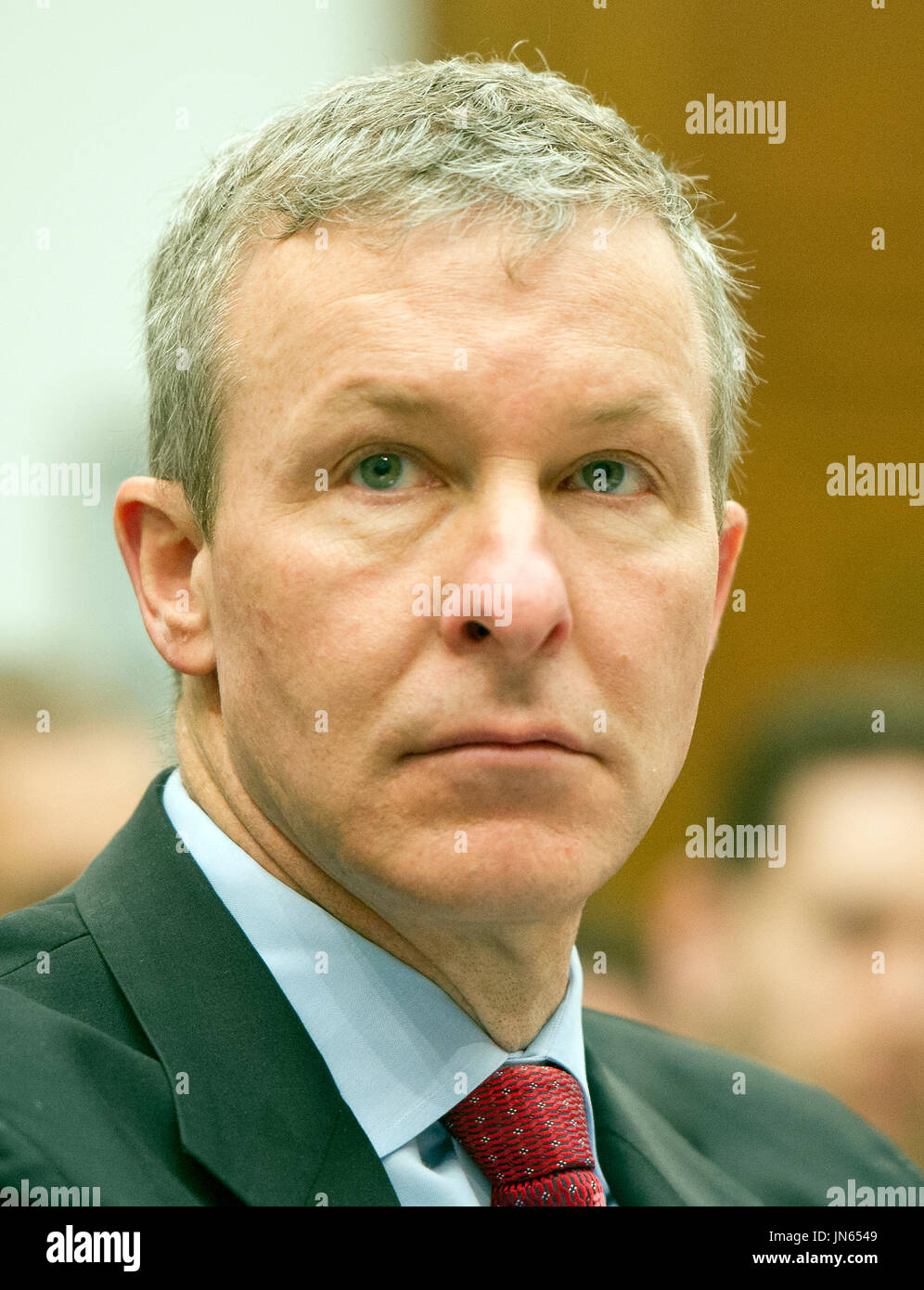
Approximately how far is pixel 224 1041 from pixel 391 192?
3.34ft

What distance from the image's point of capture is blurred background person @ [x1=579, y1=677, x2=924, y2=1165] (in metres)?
2.82

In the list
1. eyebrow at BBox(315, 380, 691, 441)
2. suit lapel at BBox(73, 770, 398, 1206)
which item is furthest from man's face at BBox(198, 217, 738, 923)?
suit lapel at BBox(73, 770, 398, 1206)

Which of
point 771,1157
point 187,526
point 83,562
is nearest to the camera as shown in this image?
point 187,526

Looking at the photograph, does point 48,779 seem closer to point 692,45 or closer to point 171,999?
point 171,999

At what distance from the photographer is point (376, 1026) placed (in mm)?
1711

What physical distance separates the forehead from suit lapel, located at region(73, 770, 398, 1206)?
62cm

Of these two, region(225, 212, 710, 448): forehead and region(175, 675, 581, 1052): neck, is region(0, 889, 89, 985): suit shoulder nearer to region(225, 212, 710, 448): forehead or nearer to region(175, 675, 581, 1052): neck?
region(175, 675, 581, 1052): neck

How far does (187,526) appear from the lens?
186cm

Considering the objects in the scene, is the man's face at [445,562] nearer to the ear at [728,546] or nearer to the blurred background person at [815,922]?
the ear at [728,546]

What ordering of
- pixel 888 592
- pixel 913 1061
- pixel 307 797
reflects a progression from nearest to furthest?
pixel 307 797
pixel 913 1061
pixel 888 592

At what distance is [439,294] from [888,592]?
178 centimetres
